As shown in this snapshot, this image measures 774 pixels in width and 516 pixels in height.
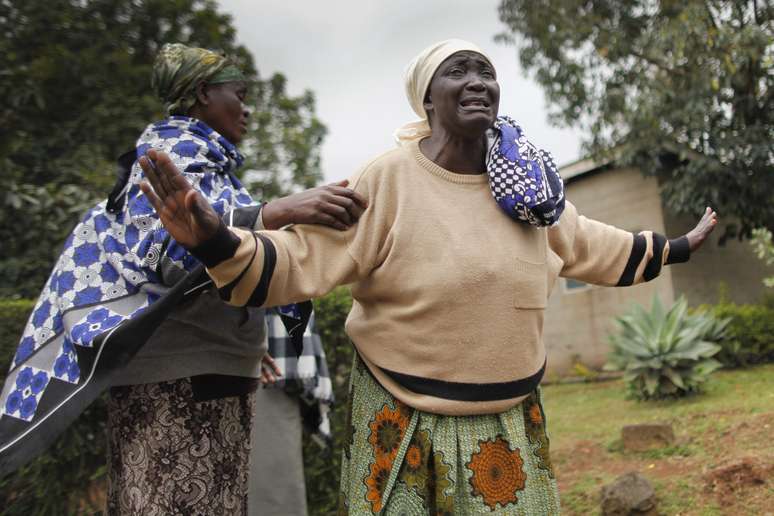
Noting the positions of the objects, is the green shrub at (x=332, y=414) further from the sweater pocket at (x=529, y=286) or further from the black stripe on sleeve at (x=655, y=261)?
the sweater pocket at (x=529, y=286)

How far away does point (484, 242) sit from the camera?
80.6 inches

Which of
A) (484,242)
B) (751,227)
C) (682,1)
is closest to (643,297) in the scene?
(751,227)

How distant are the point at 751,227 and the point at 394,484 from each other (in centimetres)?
1077

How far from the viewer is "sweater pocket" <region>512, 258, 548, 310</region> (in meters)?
2.06

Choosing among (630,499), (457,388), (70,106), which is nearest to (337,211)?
(457,388)

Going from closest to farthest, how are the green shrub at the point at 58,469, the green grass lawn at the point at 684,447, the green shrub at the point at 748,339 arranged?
1. the green shrub at the point at 58,469
2. the green grass lawn at the point at 684,447
3. the green shrub at the point at 748,339

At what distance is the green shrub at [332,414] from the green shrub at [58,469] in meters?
1.14

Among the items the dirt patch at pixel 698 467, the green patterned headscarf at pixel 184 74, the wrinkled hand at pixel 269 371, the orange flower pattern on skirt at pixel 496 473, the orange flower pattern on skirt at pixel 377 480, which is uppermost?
the green patterned headscarf at pixel 184 74

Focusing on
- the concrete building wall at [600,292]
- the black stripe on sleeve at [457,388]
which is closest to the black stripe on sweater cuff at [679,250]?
the black stripe on sleeve at [457,388]

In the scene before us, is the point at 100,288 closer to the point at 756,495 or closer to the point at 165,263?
the point at 165,263

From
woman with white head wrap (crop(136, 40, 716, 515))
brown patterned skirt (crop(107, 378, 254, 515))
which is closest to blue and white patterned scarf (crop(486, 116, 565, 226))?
woman with white head wrap (crop(136, 40, 716, 515))

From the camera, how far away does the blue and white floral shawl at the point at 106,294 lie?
2.08 meters

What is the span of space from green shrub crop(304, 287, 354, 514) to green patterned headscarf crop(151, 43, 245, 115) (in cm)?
194

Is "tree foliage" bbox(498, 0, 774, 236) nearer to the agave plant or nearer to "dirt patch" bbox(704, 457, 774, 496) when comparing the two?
the agave plant
